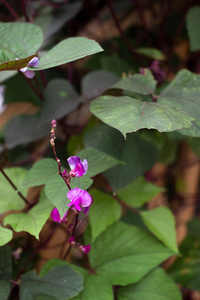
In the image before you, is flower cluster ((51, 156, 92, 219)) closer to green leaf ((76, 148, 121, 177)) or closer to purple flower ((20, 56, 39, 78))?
green leaf ((76, 148, 121, 177))

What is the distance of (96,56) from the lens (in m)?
1.07

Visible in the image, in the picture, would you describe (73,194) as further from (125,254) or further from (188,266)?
(188,266)

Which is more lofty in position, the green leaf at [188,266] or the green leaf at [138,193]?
the green leaf at [138,193]

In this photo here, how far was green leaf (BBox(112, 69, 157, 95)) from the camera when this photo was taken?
1.83 feet

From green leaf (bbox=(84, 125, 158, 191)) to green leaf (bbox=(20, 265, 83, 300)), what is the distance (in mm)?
170

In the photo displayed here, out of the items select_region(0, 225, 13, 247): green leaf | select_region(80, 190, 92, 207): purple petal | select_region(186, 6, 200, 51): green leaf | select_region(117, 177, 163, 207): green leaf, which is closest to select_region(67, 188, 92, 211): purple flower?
select_region(80, 190, 92, 207): purple petal

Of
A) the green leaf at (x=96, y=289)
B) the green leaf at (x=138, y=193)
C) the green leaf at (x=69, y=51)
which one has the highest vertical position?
the green leaf at (x=69, y=51)

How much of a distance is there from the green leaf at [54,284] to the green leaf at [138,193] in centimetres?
24

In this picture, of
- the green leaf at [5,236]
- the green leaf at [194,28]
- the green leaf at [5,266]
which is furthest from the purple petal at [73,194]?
the green leaf at [194,28]

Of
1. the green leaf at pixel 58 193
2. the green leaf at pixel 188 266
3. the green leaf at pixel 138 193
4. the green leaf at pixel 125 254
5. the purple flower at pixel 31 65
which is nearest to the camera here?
the green leaf at pixel 58 193

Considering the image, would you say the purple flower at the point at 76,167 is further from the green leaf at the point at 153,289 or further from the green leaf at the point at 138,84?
the green leaf at the point at 153,289

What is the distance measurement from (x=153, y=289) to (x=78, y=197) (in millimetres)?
320

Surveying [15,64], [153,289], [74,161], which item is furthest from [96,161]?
Result: [153,289]

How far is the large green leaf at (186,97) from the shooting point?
19.8 inches
